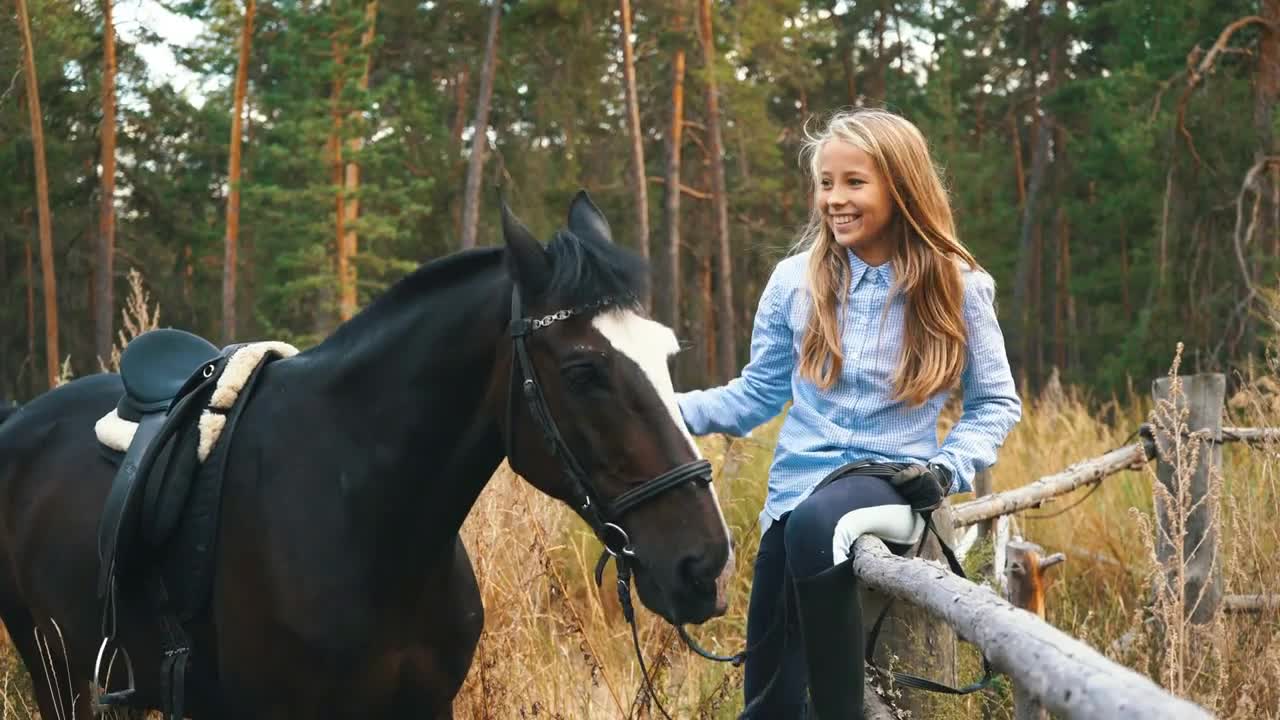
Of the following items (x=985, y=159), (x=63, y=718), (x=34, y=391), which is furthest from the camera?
(x=985, y=159)

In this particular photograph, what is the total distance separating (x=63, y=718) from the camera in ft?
12.5

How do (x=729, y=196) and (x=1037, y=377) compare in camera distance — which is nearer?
(x=729, y=196)

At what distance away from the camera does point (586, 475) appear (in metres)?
2.30

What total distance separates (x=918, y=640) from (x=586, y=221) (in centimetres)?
133

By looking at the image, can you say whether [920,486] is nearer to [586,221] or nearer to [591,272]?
[591,272]

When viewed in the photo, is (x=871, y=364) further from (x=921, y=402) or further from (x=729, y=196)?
(x=729, y=196)

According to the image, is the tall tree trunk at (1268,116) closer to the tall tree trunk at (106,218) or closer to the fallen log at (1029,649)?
the fallen log at (1029,649)

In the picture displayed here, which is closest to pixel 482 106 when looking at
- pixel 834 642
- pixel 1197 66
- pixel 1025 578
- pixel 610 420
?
pixel 1197 66

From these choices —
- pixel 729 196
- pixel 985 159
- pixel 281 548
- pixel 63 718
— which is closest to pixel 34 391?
pixel 729 196

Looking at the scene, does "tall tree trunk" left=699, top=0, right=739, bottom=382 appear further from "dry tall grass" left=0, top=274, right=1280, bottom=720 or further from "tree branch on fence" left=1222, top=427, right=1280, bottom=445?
"tree branch on fence" left=1222, top=427, right=1280, bottom=445

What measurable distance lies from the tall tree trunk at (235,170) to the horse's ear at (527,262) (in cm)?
2014

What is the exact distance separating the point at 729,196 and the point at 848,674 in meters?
24.4

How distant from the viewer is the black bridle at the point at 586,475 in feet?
7.20

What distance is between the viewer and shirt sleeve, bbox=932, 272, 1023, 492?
7.91 ft
